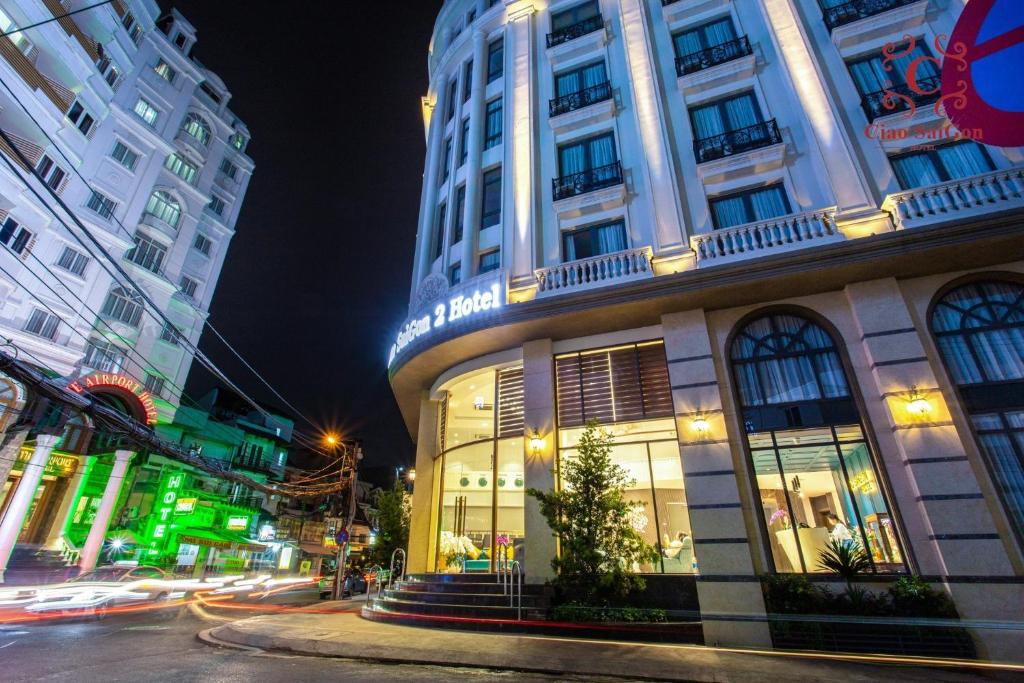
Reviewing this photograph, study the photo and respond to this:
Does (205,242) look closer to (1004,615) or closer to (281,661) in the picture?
(281,661)

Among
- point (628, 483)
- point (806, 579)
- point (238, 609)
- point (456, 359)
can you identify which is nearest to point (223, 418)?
point (238, 609)

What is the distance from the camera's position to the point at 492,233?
15891 mm

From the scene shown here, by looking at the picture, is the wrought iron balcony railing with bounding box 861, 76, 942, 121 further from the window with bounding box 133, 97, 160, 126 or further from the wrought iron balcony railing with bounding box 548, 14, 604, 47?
the window with bounding box 133, 97, 160, 126

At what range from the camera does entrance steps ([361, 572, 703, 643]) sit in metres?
8.60

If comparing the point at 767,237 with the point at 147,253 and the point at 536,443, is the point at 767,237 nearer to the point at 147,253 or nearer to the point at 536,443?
the point at 536,443

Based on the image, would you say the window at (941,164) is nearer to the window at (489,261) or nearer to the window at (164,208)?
the window at (489,261)

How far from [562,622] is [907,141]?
568 inches

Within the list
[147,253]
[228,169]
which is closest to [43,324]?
[147,253]

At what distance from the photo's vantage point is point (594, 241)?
14164 millimetres

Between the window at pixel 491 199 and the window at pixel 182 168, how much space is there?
92.9 feet

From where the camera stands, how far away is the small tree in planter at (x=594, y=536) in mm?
9344

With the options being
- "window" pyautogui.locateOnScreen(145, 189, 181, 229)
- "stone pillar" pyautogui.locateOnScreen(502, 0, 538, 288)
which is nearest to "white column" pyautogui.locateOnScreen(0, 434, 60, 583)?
"window" pyautogui.locateOnScreen(145, 189, 181, 229)

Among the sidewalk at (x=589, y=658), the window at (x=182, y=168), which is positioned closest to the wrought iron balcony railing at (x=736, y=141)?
the sidewalk at (x=589, y=658)

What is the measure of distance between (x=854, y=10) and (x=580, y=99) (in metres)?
8.38
